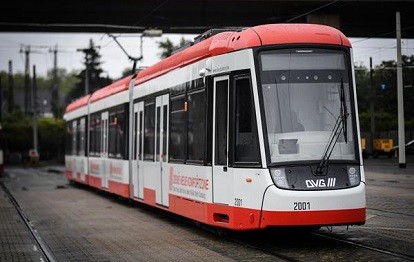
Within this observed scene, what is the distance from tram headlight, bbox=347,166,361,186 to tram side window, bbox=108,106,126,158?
10.9m

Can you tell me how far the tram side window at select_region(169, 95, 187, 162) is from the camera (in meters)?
16.0

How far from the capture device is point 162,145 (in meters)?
17.8

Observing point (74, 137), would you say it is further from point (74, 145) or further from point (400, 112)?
point (400, 112)

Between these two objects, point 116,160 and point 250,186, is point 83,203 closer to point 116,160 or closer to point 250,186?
point 116,160

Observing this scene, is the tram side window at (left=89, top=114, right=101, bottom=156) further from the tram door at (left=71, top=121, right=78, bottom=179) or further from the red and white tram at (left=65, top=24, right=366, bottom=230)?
the red and white tram at (left=65, top=24, right=366, bottom=230)

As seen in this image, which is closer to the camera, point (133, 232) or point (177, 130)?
point (133, 232)

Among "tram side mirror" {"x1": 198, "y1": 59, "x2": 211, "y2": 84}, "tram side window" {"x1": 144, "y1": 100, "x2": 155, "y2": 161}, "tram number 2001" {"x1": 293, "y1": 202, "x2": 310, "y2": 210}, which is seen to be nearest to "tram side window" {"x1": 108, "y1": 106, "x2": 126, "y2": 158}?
"tram side window" {"x1": 144, "y1": 100, "x2": 155, "y2": 161}

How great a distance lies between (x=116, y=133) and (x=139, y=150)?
3.71 meters

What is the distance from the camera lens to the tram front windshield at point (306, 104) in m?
12.5

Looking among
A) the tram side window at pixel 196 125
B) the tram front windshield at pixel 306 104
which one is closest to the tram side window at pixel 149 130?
the tram side window at pixel 196 125

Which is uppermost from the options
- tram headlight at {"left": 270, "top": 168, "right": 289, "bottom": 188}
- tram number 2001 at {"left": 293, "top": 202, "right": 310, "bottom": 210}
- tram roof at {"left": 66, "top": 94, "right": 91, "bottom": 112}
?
tram roof at {"left": 66, "top": 94, "right": 91, "bottom": 112}

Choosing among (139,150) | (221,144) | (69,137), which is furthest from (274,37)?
(69,137)

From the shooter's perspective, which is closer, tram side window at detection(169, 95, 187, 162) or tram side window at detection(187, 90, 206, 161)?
tram side window at detection(187, 90, 206, 161)

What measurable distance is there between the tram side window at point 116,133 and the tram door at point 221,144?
9.00 meters
